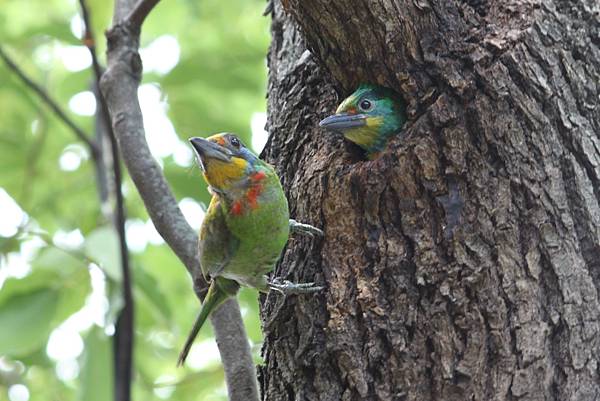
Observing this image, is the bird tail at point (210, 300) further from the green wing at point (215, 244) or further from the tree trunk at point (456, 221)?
the tree trunk at point (456, 221)

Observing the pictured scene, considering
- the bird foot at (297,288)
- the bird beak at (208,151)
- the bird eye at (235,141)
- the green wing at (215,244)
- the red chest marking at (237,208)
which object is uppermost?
the bird eye at (235,141)

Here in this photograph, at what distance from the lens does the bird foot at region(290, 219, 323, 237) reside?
2.84m

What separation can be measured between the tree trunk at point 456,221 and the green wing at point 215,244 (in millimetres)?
263

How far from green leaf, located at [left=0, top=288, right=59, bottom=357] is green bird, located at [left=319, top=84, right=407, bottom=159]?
1498 mm

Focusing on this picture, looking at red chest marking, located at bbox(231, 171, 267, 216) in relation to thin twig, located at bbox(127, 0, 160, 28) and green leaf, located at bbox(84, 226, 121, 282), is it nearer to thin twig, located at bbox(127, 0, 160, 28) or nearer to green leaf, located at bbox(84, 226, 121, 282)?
green leaf, located at bbox(84, 226, 121, 282)

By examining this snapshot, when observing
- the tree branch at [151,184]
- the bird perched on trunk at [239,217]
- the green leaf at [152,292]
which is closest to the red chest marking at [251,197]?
the bird perched on trunk at [239,217]

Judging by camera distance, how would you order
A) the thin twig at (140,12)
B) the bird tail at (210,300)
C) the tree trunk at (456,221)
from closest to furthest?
the tree trunk at (456,221)
the bird tail at (210,300)
the thin twig at (140,12)

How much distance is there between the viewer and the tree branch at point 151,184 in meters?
3.02

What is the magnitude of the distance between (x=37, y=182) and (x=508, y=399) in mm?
2976

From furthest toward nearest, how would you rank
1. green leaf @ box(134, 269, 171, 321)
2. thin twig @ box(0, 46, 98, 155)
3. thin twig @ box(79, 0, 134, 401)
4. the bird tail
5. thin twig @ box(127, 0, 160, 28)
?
thin twig @ box(0, 46, 98, 155)
green leaf @ box(134, 269, 171, 321)
thin twig @ box(127, 0, 160, 28)
thin twig @ box(79, 0, 134, 401)
the bird tail

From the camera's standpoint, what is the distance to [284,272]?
300 centimetres

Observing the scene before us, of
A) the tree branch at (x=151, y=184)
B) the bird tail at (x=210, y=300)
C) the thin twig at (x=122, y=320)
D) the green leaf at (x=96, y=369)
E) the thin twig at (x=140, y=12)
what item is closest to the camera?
the tree branch at (x=151, y=184)

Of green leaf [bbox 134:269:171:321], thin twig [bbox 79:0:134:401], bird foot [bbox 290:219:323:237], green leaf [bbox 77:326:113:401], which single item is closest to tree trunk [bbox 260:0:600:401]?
bird foot [bbox 290:219:323:237]

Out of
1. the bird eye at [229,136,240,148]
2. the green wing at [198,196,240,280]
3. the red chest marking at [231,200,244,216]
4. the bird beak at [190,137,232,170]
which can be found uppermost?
the bird eye at [229,136,240,148]
